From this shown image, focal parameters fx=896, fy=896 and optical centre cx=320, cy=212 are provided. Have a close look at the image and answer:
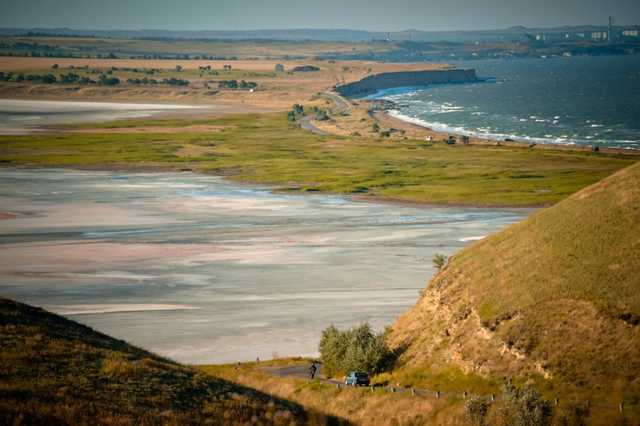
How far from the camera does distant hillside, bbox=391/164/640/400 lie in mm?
33344

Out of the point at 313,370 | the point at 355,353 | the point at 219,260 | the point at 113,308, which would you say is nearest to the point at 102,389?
the point at 355,353

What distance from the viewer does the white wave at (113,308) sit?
5422 centimetres

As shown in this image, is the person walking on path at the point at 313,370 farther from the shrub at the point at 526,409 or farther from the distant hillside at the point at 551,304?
the shrub at the point at 526,409

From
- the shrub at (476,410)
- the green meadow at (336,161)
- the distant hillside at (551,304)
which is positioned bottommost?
the green meadow at (336,161)

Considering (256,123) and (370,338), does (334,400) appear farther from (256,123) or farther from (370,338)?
(256,123)

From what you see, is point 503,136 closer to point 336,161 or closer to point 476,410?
point 336,161

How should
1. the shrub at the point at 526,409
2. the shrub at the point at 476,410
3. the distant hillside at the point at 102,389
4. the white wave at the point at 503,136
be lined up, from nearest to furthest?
1. the distant hillside at the point at 102,389
2. the shrub at the point at 526,409
3. the shrub at the point at 476,410
4. the white wave at the point at 503,136

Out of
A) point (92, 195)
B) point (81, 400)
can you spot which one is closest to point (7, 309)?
point (81, 400)

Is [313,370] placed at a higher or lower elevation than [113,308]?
higher

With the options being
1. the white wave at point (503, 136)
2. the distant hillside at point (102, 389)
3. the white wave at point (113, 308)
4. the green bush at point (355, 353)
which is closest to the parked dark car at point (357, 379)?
the green bush at point (355, 353)

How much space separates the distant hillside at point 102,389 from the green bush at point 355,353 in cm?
730

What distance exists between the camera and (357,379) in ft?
122

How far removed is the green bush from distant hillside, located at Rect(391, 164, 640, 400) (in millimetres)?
1114

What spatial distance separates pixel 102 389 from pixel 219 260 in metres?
39.8
